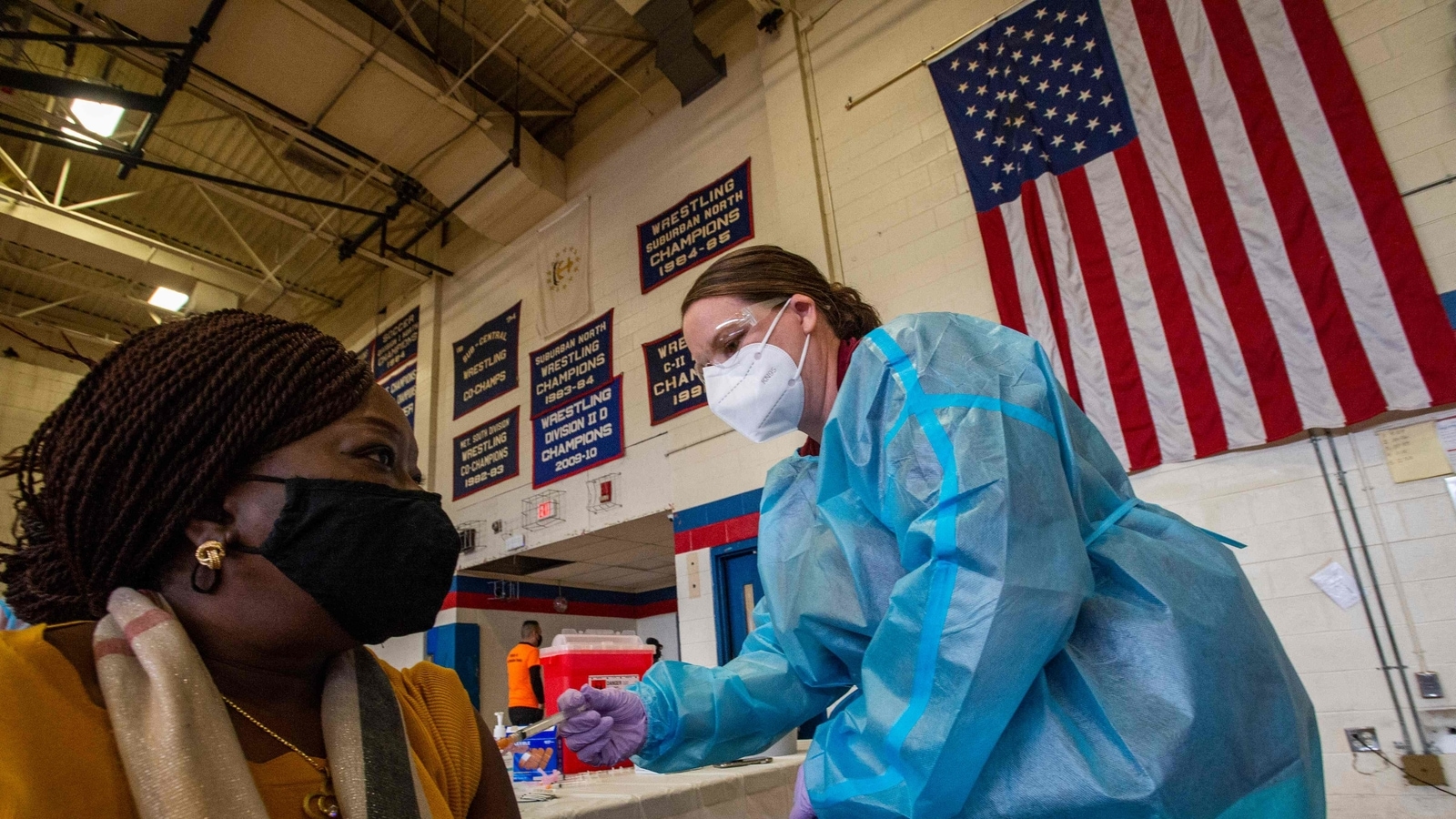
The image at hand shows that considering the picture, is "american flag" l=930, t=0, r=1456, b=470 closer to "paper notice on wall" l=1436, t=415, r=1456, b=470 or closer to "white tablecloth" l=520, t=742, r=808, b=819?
"paper notice on wall" l=1436, t=415, r=1456, b=470

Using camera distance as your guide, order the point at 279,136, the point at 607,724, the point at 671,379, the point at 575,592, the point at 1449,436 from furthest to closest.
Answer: the point at 575,592 < the point at 279,136 < the point at 671,379 < the point at 1449,436 < the point at 607,724

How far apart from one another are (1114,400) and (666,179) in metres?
3.83

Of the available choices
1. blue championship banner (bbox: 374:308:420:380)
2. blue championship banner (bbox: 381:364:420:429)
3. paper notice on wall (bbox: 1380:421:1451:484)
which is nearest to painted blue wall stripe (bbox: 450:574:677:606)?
blue championship banner (bbox: 381:364:420:429)

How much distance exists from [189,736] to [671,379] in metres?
4.85

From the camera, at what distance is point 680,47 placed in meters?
5.55

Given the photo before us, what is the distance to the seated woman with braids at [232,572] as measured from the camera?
2.23 feet

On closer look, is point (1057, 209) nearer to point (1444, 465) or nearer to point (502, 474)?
point (1444, 465)

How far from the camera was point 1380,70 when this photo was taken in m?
3.10

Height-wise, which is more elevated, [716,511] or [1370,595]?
[716,511]

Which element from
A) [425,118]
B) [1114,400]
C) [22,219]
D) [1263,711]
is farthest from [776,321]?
[22,219]

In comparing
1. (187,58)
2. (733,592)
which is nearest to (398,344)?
(187,58)

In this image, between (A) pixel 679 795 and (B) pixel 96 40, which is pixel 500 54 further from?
(A) pixel 679 795

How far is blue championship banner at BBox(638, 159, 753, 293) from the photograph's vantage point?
5371mm

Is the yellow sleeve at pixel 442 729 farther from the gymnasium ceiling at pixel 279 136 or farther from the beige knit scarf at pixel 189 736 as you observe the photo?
the gymnasium ceiling at pixel 279 136
